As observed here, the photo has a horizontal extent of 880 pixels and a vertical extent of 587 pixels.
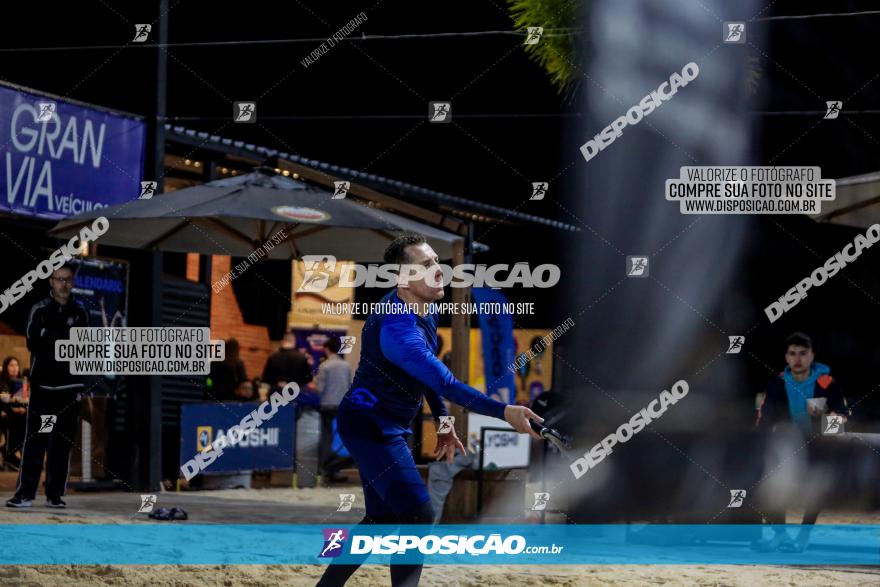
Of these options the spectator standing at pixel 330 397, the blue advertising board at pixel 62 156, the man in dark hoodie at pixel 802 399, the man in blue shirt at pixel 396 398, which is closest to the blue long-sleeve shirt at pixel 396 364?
the man in blue shirt at pixel 396 398

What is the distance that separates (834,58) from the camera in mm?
14930

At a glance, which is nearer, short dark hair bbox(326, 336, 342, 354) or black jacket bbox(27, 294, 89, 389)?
black jacket bbox(27, 294, 89, 389)

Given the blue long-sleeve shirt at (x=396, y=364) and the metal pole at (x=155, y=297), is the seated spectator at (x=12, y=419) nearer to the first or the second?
the metal pole at (x=155, y=297)

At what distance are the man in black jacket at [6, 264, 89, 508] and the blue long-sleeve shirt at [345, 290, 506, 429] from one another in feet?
18.6

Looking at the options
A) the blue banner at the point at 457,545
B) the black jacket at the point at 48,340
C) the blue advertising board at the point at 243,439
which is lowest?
the blue banner at the point at 457,545

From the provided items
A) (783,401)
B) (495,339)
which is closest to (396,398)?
(783,401)

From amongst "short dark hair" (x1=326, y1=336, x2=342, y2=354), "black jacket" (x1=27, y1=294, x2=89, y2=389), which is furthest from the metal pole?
"short dark hair" (x1=326, y1=336, x2=342, y2=354)

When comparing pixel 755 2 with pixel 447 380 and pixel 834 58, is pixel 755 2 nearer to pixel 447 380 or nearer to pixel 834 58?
pixel 834 58

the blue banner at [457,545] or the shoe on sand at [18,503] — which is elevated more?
the shoe on sand at [18,503]

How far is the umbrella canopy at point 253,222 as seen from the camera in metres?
11.9

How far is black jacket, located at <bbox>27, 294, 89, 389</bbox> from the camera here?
1095 cm

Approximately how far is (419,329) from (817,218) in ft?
21.3

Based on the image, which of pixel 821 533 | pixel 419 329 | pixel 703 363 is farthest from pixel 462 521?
pixel 419 329

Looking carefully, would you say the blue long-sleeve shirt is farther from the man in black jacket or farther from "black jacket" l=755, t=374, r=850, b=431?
the man in black jacket
